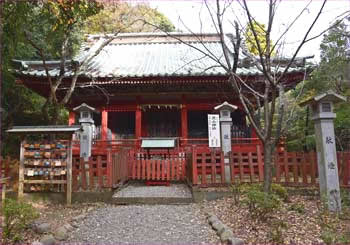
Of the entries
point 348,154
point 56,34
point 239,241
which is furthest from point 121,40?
point 239,241

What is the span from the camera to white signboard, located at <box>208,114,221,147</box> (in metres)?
8.22

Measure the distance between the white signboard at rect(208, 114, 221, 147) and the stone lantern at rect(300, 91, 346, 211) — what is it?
10.4ft

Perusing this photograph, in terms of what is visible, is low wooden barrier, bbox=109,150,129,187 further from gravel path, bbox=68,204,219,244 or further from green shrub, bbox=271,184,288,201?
green shrub, bbox=271,184,288,201

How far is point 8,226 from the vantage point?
3.64 metres

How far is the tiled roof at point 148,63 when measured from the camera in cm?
953

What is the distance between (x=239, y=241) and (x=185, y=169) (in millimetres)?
4670

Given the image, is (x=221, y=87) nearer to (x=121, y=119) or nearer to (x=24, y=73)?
(x=121, y=119)

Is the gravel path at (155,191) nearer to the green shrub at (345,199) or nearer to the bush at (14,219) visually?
the bush at (14,219)

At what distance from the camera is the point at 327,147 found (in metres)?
5.34

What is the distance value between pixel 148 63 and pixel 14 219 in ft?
30.9

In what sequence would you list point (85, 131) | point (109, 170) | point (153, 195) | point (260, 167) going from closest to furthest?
point (109, 170) → point (153, 195) → point (260, 167) → point (85, 131)

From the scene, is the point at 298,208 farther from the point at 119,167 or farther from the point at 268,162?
the point at 119,167

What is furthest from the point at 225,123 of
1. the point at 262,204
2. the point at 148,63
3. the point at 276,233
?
the point at 148,63

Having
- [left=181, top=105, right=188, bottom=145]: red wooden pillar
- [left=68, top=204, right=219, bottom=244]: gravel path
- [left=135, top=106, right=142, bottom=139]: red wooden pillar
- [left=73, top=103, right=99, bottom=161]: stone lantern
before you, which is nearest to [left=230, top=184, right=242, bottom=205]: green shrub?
[left=68, top=204, right=219, bottom=244]: gravel path
